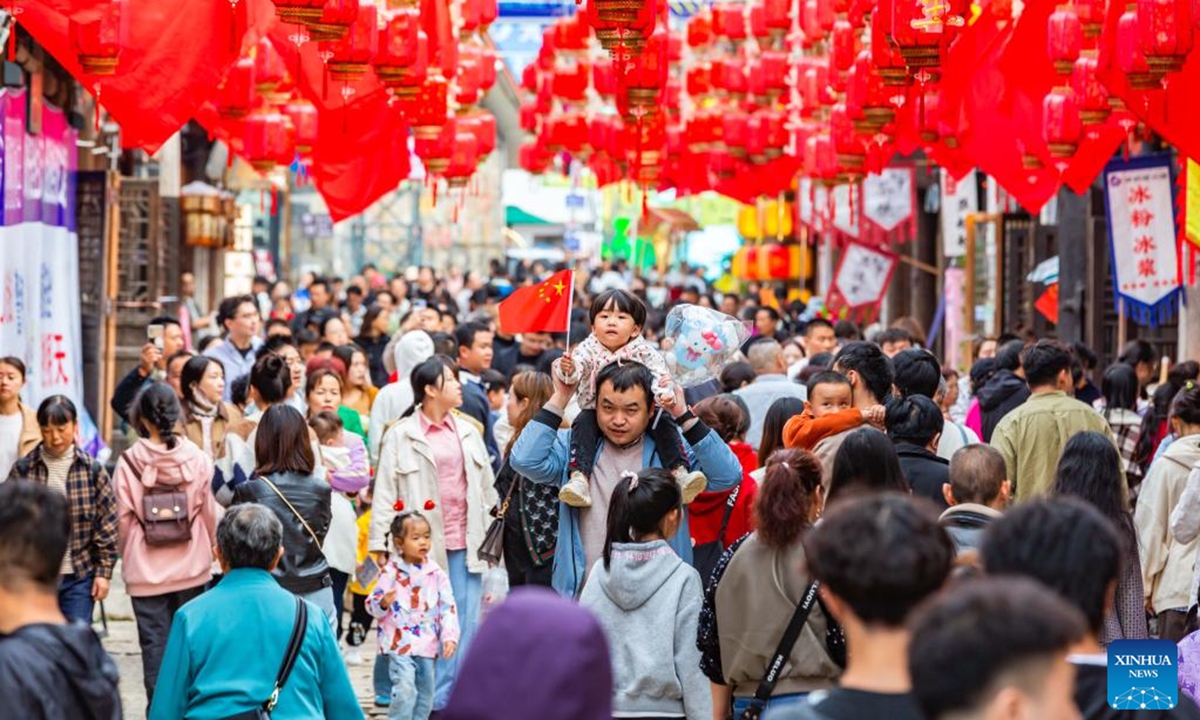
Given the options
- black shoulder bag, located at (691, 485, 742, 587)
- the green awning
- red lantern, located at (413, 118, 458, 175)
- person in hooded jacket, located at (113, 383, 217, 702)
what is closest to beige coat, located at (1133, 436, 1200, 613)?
black shoulder bag, located at (691, 485, 742, 587)

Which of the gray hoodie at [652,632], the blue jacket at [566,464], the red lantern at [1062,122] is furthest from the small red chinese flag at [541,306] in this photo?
the red lantern at [1062,122]

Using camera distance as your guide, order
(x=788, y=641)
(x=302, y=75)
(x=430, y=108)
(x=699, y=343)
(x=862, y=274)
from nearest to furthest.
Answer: (x=788, y=641)
(x=699, y=343)
(x=302, y=75)
(x=430, y=108)
(x=862, y=274)

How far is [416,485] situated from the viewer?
1029 centimetres

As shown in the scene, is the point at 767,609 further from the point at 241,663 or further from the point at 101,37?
the point at 101,37

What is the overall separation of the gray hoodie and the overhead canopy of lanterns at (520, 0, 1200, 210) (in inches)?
180

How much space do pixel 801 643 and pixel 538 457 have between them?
1.93 meters

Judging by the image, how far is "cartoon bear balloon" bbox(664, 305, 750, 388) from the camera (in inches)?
349

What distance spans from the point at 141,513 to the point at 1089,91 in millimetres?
7531

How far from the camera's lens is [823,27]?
57.4 ft

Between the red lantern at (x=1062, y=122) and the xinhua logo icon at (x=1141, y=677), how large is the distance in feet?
33.0

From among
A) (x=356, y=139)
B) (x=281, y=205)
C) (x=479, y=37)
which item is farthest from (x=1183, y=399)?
(x=281, y=205)

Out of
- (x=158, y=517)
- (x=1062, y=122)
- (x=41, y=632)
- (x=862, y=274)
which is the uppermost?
(x=1062, y=122)

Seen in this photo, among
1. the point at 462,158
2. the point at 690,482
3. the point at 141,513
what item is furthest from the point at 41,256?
the point at 690,482

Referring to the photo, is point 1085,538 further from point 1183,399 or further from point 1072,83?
point 1072,83
